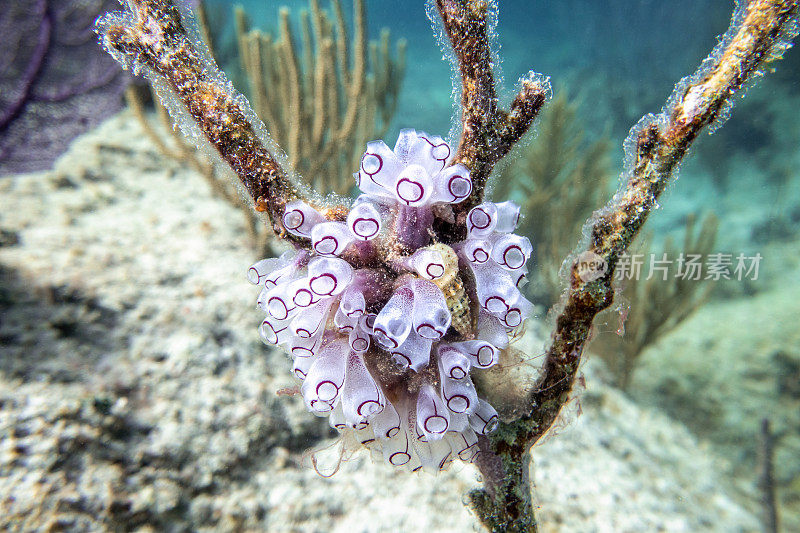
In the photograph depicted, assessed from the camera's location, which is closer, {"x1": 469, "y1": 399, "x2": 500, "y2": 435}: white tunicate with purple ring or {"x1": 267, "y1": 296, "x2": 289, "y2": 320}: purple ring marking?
{"x1": 267, "y1": 296, "x2": 289, "y2": 320}: purple ring marking

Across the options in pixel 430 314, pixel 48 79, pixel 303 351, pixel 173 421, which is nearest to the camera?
pixel 430 314

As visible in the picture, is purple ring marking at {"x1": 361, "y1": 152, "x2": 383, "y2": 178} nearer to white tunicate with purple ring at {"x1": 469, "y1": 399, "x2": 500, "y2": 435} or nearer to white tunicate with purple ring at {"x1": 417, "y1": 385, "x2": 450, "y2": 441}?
white tunicate with purple ring at {"x1": 417, "y1": 385, "x2": 450, "y2": 441}

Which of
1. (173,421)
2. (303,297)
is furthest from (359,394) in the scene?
(173,421)

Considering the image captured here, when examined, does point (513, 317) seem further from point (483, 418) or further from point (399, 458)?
point (399, 458)

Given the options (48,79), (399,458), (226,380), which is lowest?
(226,380)

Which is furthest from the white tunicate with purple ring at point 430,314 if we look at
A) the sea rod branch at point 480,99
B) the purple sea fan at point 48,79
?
the purple sea fan at point 48,79

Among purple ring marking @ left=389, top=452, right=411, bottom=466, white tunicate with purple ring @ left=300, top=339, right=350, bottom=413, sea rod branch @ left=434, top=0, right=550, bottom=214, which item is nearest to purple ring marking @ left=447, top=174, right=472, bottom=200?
sea rod branch @ left=434, top=0, right=550, bottom=214

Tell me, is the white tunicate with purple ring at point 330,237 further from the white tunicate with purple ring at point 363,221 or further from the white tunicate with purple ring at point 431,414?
the white tunicate with purple ring at point 431,414
